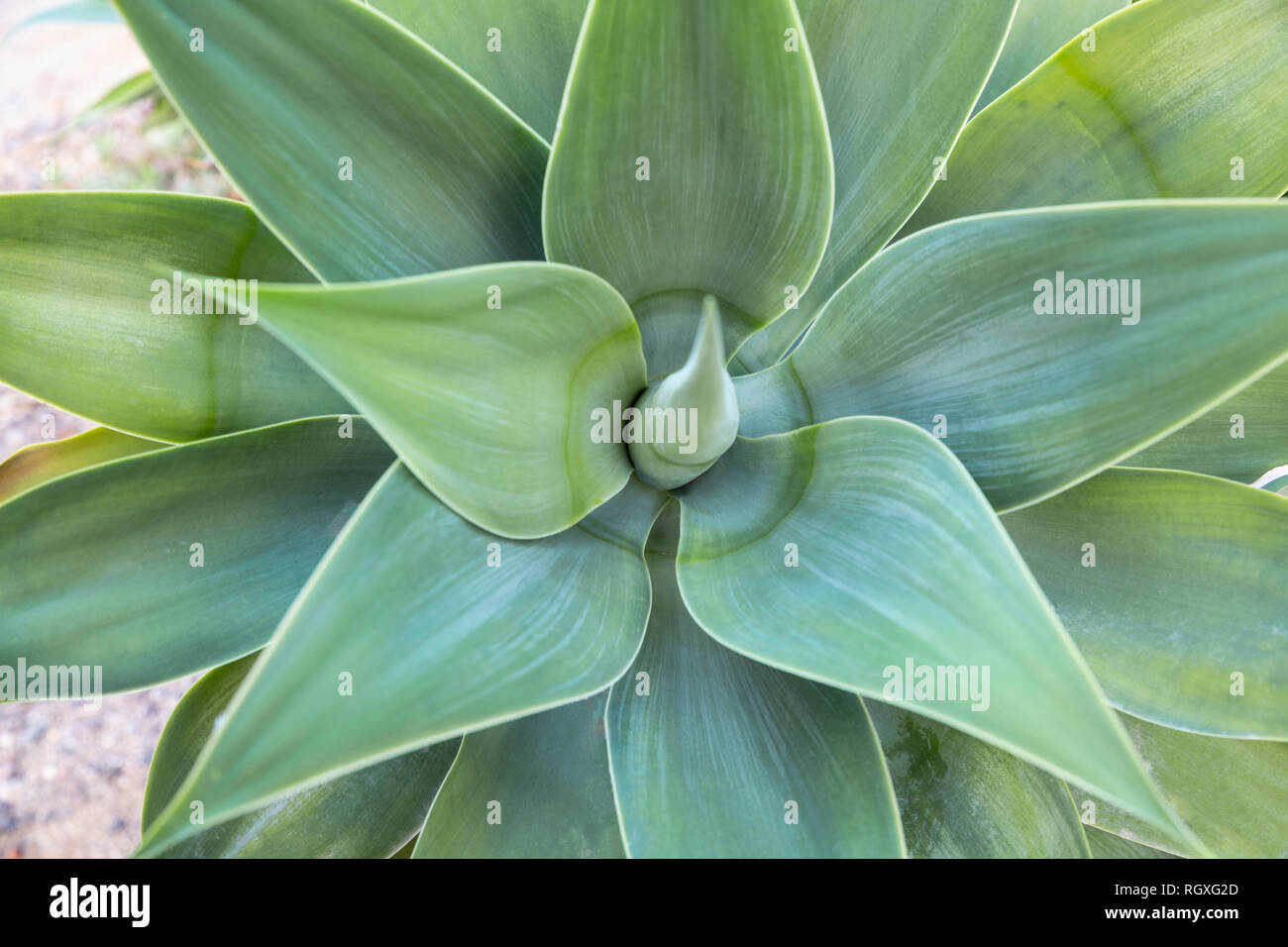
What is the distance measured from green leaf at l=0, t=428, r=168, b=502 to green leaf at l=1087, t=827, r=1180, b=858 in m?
0.94

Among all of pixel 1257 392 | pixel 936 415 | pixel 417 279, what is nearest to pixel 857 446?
pixel 936 415

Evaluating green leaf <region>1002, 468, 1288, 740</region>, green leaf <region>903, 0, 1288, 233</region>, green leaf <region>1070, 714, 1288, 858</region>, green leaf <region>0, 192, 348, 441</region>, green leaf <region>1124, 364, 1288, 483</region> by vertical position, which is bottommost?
green leaf <region>1070, 714, 1288, 858</region>

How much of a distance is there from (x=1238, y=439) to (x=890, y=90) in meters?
0.43

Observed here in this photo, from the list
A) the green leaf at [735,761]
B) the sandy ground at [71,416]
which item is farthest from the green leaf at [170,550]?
the sandy ground at [71,416]

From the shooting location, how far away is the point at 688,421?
0.59 metres

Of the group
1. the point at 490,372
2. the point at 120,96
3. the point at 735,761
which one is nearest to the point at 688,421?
the point at 490,372

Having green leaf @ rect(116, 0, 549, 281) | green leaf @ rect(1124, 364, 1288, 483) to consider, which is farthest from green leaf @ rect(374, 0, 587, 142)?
green leaf @ rect(1124, 364, 1288, 483)

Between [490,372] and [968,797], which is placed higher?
[490,372]

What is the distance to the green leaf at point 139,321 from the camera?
2.11 feet

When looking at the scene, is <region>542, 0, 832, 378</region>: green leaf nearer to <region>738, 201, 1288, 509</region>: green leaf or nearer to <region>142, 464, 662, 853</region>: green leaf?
<region>738, 201, 1288, 509</region>: green leaf

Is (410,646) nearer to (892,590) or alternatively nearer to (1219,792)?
(892,590)

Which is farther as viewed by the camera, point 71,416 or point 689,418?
point 71,416

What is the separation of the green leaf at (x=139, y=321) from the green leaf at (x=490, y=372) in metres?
0.22

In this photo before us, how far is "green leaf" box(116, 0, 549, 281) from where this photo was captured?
0.51 metres
